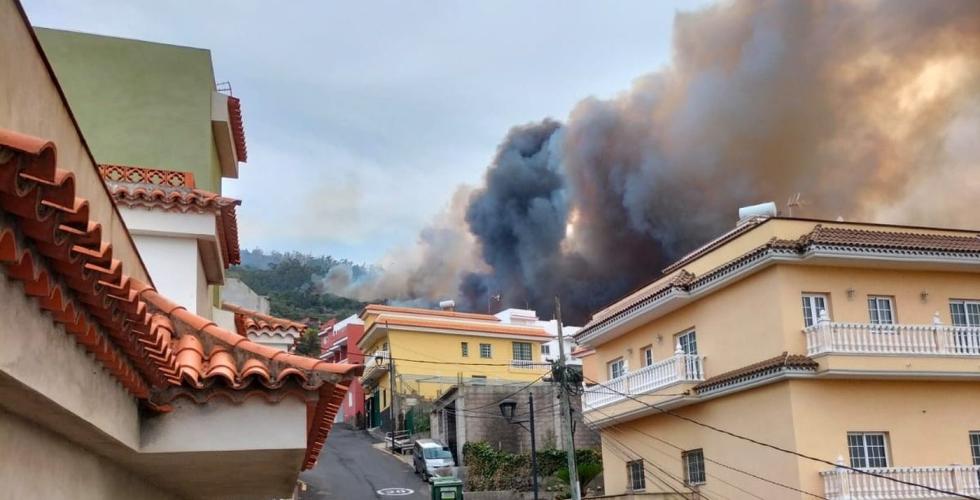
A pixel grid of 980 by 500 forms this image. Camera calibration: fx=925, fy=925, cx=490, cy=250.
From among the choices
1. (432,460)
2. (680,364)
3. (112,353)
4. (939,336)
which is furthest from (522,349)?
(112,353)

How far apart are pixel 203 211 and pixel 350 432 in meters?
47.5

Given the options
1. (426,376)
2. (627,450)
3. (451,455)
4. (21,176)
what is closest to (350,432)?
(426,376)

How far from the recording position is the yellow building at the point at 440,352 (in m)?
51.4

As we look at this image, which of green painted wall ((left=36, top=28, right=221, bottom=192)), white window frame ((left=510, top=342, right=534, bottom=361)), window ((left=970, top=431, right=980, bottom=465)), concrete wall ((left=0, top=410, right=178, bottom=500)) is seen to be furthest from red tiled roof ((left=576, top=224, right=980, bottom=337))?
white window frame ((left=510, top=342, right=534, bottom=361))

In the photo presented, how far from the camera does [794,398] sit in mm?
21188

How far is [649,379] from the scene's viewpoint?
26578 millimetres

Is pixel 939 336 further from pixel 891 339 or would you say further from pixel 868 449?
pixel 868 449

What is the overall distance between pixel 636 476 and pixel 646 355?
3821 millimetres

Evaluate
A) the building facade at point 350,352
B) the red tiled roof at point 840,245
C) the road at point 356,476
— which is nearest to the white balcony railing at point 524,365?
the road at point 356,476

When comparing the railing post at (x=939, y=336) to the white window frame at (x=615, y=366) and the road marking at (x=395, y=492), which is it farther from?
the road marking at (x=395, y=492)

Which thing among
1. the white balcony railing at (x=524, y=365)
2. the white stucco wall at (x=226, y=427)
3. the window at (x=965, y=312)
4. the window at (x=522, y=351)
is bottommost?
the white stucco wall at (x=226, y=427)

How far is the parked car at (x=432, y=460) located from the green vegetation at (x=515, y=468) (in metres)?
1.04

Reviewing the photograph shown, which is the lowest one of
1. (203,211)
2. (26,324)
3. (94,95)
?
(26,324)

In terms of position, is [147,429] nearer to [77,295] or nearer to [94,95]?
[77,295]
